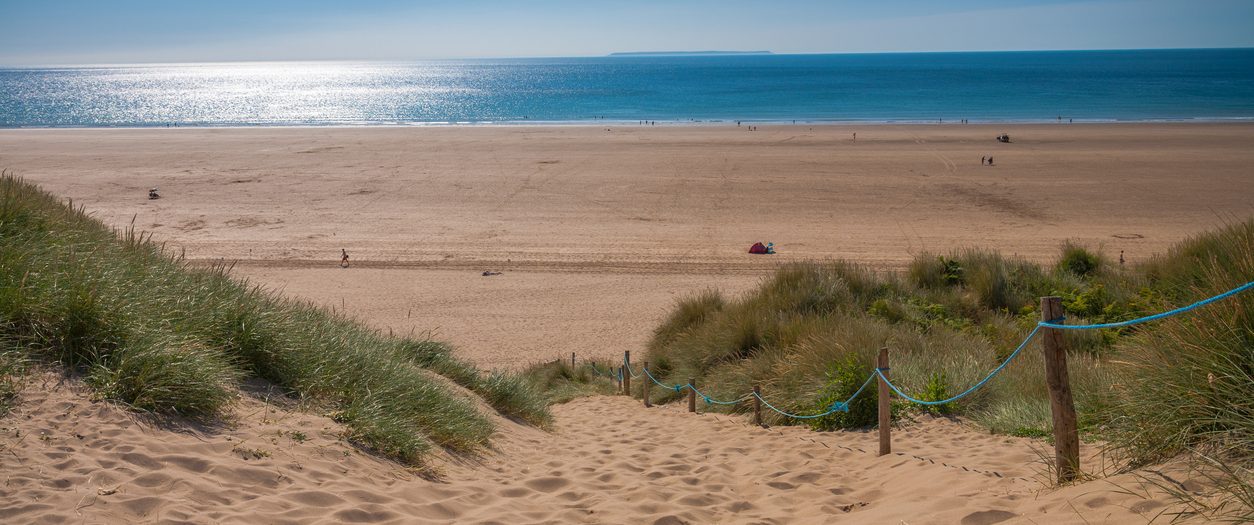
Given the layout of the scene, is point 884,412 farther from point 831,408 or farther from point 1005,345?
point 1005,345

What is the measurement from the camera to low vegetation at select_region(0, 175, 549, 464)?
499 cm

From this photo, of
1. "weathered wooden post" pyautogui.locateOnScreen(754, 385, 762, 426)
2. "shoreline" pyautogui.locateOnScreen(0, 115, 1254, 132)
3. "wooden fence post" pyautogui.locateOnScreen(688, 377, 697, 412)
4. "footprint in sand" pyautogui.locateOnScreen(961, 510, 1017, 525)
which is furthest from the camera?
"shoreline" pyautogui.locateOnScreen(0, 115, 1254, 132)

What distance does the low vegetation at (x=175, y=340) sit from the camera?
4988 mm

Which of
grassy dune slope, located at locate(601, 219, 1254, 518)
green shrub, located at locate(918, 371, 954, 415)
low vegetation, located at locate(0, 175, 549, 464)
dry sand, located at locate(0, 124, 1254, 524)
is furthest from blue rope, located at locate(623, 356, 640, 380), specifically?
green shrub, located at locate(918, 371, 954, 415)

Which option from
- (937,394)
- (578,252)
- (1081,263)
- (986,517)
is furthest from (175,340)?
(578,252)

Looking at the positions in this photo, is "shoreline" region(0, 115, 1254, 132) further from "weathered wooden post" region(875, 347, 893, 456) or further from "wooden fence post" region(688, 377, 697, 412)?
"weathered wooden post" region(875, 347, 893, 456)

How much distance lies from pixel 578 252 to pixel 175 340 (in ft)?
51.0

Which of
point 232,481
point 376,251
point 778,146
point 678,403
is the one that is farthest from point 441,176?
point 232,481

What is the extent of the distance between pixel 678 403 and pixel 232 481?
6484 millimetres

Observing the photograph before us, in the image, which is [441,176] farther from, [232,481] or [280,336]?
[232,481]

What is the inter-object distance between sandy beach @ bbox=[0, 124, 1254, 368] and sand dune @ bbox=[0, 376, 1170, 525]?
16.0 ft

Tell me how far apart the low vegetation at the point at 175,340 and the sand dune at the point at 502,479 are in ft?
0.66

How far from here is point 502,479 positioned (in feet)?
19.6

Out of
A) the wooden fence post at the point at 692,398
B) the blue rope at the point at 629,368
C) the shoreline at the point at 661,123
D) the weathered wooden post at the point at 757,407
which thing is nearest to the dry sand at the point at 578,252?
the weathered wooden post at the point at 757,407
